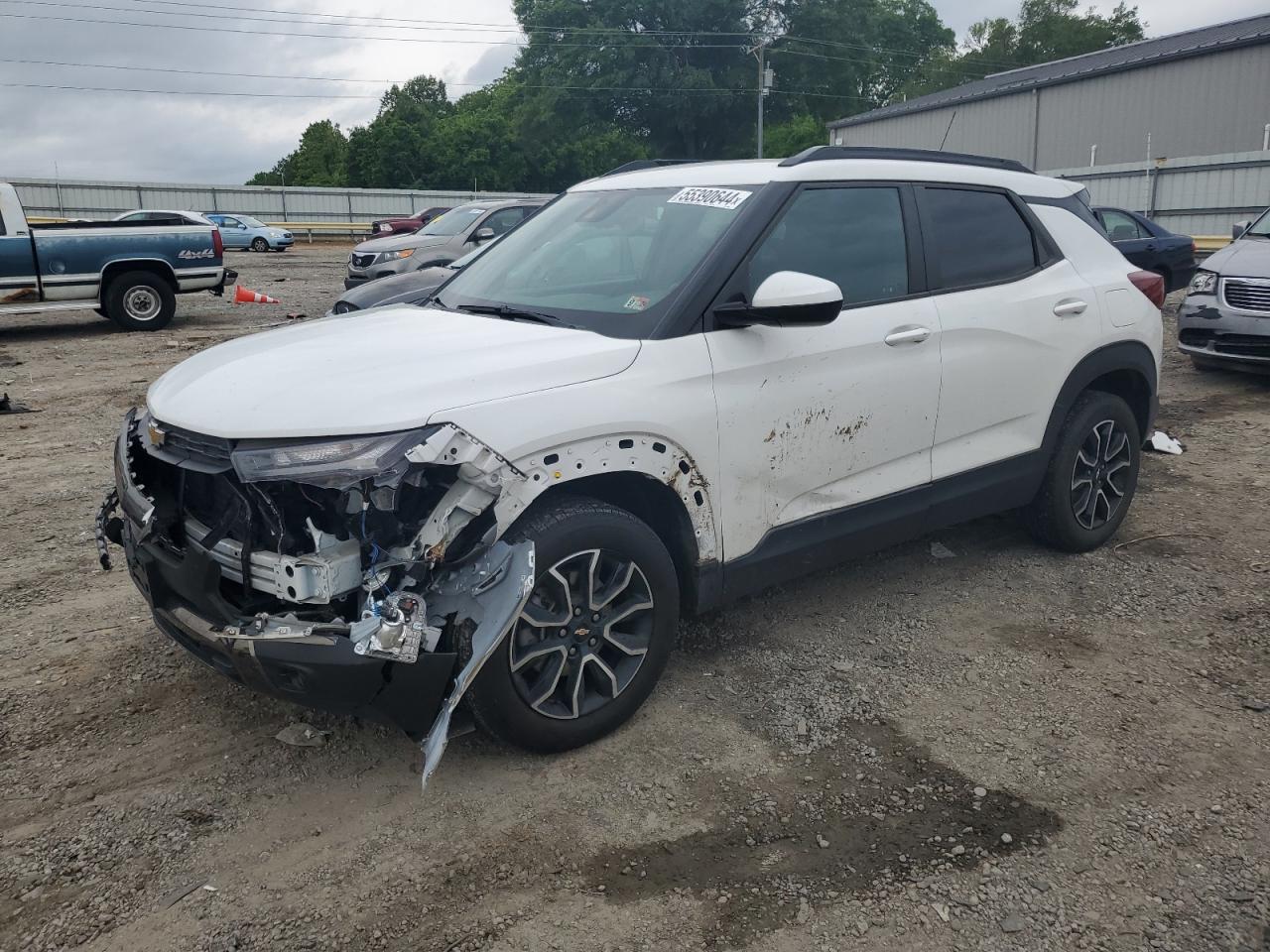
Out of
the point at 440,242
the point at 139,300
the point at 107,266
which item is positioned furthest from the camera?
the point at 440,242

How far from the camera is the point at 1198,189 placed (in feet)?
73.2

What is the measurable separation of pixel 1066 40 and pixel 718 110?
29.0 metres

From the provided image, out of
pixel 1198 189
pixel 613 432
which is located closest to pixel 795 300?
pixel 613 432

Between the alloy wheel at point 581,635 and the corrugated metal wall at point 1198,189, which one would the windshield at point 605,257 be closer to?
the alloy wheel at point 581,635

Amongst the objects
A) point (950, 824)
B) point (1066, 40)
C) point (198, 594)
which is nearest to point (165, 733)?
point (198, 594)

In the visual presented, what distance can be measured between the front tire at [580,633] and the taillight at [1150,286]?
313 cm

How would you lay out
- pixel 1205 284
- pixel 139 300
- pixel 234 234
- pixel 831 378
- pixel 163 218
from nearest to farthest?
pixel 831 378 < pixel 1205 284 < pixel 139 300 < pixel 163 218 < pixel 234 234

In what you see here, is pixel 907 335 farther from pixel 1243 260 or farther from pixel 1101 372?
pixel 1243 260

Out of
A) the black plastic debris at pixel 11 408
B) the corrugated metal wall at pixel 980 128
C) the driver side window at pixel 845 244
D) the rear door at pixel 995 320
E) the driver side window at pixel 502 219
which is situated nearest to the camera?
the driver side window at pixel 845 244

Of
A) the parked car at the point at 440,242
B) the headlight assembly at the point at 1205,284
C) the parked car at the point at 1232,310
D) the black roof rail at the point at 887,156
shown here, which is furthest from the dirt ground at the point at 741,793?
the parked car at the point at 440,242

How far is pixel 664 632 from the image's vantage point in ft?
11.4

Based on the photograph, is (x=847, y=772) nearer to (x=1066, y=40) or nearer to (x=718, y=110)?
(x=718, y=110)

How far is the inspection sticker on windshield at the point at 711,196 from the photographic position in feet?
12.6

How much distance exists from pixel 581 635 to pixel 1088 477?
2974 mm
